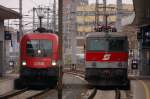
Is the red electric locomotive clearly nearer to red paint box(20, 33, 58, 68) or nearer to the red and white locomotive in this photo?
red paint box(20, 33, 58, 68)

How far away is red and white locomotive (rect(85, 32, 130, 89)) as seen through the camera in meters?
30.6

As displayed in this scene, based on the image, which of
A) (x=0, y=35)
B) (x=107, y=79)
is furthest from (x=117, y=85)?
(x=0, y=35)

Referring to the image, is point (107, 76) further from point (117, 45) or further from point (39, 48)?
point (39, 48)

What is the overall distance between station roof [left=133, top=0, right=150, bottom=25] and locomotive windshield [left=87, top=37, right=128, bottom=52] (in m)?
8.22

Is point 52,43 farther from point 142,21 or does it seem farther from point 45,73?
point 142,21

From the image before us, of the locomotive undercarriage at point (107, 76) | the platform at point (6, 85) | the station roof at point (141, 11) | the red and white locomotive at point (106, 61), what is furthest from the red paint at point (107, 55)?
the station roof at point (141, 11)

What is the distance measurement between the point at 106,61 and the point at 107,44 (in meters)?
1.17

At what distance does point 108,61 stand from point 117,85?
144cm

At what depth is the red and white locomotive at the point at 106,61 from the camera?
3064 centimetres

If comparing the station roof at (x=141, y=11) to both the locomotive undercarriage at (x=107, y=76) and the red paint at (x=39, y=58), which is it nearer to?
the locomotive undercarriage at (x=107, y=76)

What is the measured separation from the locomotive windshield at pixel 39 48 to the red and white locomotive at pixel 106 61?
204 centimetres

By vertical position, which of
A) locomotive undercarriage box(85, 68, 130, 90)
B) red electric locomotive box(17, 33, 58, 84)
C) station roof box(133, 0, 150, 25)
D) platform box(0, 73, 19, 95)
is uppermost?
station roof box(133, 0, 150, 25)

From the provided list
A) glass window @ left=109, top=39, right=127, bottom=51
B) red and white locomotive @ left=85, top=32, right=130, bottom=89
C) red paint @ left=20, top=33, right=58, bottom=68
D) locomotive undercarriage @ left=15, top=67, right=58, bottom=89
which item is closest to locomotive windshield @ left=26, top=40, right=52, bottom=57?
red paint @ left=20, top=33, right=58, bottom=68

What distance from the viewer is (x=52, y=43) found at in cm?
3084
